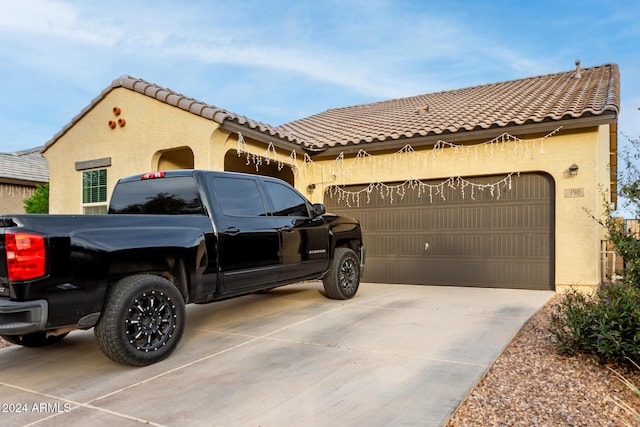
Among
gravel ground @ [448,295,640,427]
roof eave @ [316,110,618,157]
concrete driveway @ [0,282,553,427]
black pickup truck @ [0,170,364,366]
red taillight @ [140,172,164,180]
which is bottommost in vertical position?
concrete driveway @ [0,282,553,427]

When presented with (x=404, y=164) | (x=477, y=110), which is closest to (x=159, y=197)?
(x=404, y=164)

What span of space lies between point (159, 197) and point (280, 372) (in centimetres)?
274

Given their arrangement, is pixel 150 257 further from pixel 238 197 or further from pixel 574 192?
pixel 574 192

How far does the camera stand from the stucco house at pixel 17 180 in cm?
1673

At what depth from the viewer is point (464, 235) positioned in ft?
30.6

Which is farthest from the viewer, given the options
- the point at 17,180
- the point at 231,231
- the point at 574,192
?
the point at 17,180

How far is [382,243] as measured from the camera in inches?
403

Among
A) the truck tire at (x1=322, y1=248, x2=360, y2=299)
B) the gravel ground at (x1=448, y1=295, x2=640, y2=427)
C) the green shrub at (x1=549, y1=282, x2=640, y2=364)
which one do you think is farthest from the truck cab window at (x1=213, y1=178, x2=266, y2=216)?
the green shrub at (x1=549, y1=282, x2=640, y2=364)

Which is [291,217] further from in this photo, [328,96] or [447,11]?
[328,96]

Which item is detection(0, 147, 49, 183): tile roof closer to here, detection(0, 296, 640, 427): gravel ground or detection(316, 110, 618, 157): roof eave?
detection(316, 110, 618, 157): roof eave

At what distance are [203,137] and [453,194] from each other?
5.58 m

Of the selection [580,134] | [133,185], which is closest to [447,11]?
[580,134]

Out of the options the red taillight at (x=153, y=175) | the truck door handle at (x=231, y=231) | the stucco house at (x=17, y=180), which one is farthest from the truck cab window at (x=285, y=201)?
the stucco house at (x=17, y=180)

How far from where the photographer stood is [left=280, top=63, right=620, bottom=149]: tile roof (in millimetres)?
8648
